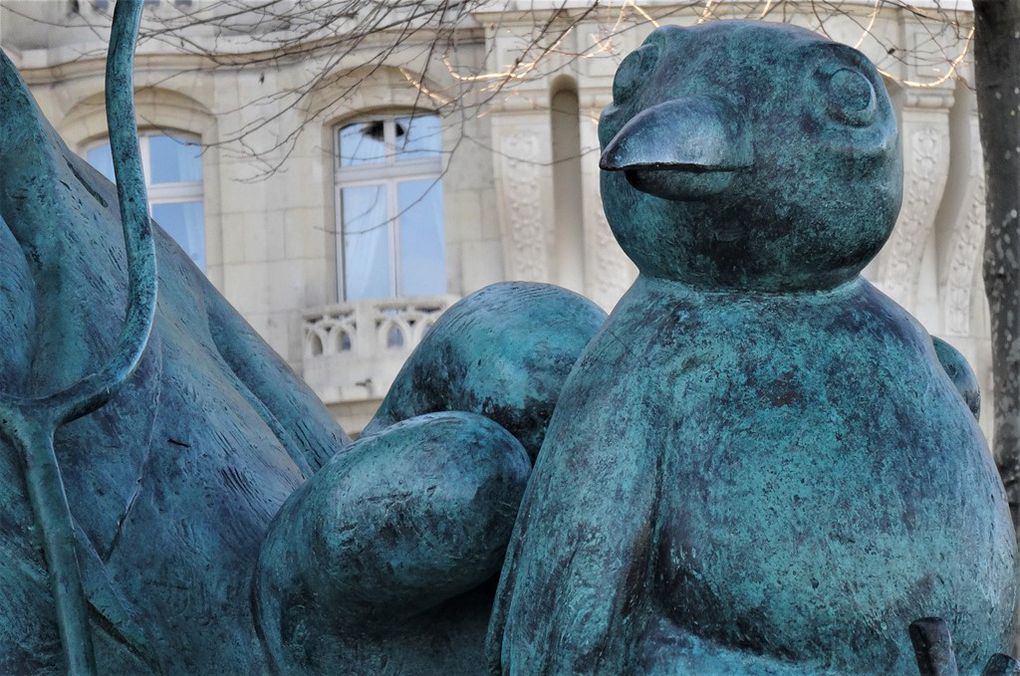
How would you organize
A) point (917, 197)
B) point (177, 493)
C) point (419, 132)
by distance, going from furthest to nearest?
point (419, 132)
point (917, 197)
point (177, 493)

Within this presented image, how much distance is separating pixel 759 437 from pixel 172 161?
14242mm

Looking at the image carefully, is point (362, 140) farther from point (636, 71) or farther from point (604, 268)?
point (636, 71)

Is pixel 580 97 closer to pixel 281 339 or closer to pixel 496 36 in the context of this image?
pixel 496 36

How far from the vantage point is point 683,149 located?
1.95m

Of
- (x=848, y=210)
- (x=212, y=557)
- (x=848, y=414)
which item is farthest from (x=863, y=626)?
(x=212, y=557)

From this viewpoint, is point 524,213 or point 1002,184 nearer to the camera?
point 1002,184

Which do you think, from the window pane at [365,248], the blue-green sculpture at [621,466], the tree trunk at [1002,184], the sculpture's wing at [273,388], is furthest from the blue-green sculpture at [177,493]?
the window pane at [365,248]

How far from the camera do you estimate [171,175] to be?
→ 1595cm

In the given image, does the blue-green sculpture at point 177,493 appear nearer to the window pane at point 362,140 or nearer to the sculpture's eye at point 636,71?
the sculpture's eye at point 636,71

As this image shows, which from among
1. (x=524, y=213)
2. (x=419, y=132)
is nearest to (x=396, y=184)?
(x=419, y=132)

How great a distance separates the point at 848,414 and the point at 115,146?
813mm

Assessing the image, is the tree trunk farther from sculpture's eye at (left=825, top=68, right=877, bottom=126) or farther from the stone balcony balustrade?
the stone balcony balustrade

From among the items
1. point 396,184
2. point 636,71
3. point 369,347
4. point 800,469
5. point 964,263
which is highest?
point 396,184

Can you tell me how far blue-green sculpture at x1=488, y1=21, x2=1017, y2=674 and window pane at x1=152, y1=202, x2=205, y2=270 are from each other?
1401 centimetres
